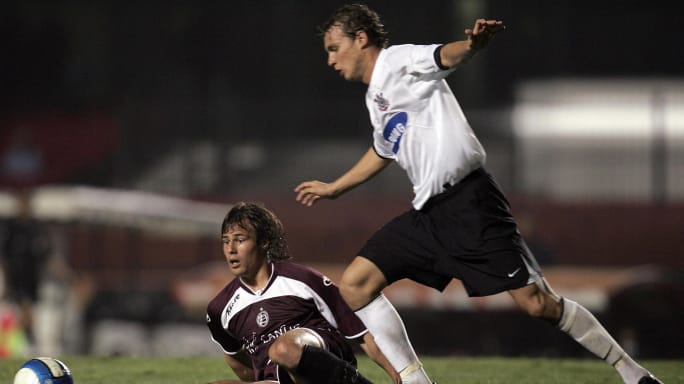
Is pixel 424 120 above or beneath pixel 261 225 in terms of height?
above

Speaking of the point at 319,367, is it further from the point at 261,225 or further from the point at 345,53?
the point at 345,53

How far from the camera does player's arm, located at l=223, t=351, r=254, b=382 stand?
5941 mm

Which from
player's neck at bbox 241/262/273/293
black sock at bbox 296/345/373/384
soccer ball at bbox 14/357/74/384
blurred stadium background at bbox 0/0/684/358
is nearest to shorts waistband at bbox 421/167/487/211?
player's neck at bbox 241/262/273/293

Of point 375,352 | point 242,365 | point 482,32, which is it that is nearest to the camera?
point 482,32

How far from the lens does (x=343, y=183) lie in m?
5.82

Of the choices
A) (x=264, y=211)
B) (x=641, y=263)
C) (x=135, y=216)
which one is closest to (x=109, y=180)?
(x=135, y=216)

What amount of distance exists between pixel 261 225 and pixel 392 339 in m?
0.83

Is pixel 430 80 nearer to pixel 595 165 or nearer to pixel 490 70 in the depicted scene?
pixel 595 165

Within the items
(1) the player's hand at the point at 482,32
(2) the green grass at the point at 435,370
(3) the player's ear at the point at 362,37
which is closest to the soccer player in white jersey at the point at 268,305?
(3) the player's ear at the point at 362,37

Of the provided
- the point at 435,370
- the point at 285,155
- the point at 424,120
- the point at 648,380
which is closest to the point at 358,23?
the point at 424,120

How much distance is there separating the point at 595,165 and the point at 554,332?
708cm

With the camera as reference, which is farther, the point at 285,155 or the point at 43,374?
the point at 285,155

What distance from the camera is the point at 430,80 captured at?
18.0 feet

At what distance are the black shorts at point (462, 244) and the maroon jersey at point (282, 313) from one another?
288mm
